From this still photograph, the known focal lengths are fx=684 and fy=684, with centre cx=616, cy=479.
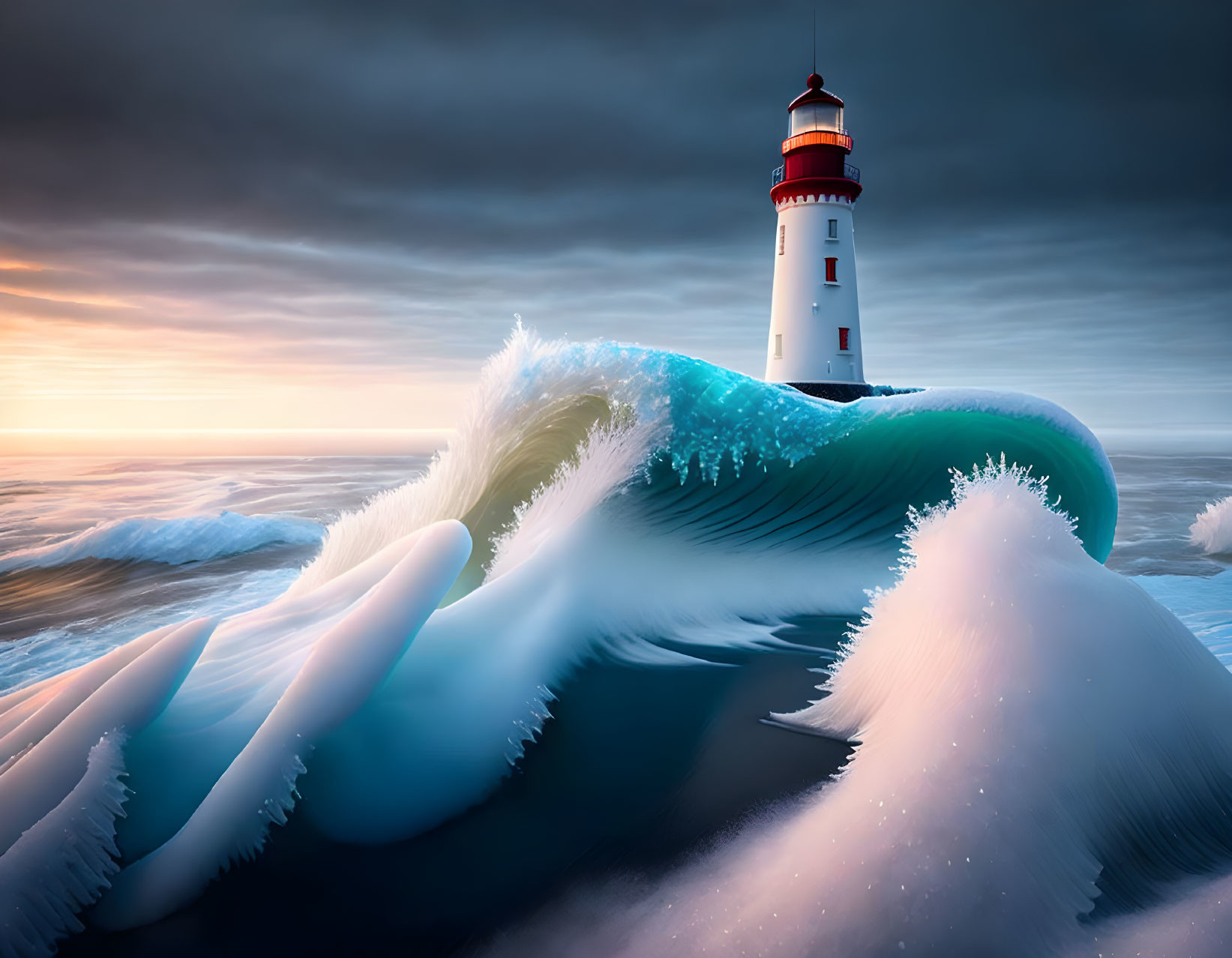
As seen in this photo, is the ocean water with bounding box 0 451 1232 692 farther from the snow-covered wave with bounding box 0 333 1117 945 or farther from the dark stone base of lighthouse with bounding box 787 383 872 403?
the dark stone base of lighthouse with bounding box 787 383 872 403

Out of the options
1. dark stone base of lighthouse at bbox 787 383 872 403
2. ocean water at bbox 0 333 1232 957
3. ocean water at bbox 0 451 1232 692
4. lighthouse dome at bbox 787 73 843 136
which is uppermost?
lighthouse dome at bbox 787 73 843 136

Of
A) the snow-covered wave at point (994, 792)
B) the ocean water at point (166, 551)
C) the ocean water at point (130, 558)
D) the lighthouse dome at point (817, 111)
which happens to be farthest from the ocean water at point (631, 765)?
the lighthouse dome at point (817, 111)

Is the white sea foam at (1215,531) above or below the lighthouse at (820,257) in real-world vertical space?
below

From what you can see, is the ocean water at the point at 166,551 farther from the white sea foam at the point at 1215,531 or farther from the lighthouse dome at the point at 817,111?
the lighthouse dome at the point at 817,111

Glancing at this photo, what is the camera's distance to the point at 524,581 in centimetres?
435

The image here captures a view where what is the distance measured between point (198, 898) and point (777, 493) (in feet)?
16.7

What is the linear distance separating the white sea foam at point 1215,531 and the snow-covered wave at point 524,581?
7777 mm

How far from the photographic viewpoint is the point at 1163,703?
2.67 m

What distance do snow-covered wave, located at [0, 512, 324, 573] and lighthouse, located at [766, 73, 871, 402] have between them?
13089 mm

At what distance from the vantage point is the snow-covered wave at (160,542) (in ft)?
43.6

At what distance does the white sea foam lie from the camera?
12273mm

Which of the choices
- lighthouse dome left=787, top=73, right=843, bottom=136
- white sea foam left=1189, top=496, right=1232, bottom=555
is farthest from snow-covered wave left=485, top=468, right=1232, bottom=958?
lighthouse dome left=787, top=73, right=843, bottom=136

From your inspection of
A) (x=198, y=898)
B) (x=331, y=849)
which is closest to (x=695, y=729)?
(x=331, y=849)

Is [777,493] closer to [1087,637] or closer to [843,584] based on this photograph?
[843,584]
